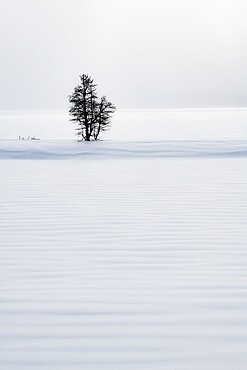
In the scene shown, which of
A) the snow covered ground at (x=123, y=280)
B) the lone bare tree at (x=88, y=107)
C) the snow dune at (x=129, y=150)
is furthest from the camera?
the lone bare tree at (x=88, y=107)

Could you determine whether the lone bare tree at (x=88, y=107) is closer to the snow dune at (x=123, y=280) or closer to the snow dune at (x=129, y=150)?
the snow dune at (x=129, y=150)

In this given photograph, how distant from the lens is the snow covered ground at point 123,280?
2.91 m

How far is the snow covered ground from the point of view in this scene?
291cm

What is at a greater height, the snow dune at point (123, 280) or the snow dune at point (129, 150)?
the snow dune at point (129, 150)

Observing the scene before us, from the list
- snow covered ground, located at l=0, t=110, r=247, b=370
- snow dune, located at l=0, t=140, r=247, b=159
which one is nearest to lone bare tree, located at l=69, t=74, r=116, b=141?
snow dune, located at l=0, t=140, r=247, b=159

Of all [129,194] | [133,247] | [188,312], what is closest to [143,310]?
[188,312]

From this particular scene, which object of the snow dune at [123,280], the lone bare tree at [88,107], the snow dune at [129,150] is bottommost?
the snow dune at [123,280]

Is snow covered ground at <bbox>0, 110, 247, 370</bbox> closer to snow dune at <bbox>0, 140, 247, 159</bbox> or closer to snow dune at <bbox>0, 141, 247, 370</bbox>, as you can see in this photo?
snow dune at <bbox>0, 141, 247, 370</bbox>

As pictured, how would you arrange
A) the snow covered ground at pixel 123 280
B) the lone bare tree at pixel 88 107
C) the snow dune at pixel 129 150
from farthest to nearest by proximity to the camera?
the lone bare tree at pixel 88 107
the snow dune at pixel 129 150
the snow covered ground at pixel 123 280

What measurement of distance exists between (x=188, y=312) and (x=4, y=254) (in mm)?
2251

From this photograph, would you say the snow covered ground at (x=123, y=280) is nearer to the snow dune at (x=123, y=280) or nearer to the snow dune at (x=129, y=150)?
the snow dune at (x=123, y=280)

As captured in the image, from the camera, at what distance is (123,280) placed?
4.16 metres

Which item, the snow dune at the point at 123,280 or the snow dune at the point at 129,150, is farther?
the snow dune at the point at 129,150

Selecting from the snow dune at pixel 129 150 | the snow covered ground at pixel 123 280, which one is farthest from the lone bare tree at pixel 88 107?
the snow covered ground at pixel 123 280
